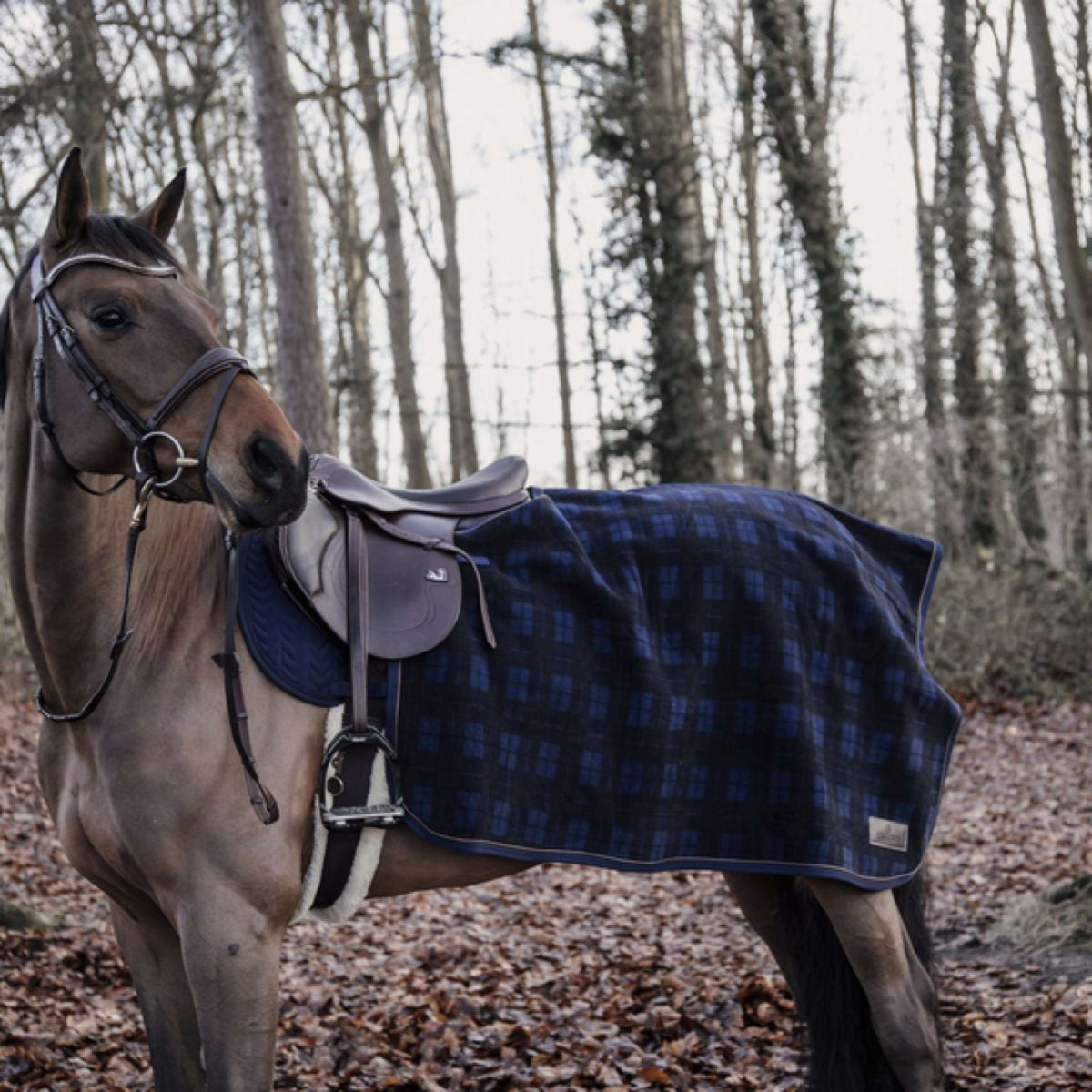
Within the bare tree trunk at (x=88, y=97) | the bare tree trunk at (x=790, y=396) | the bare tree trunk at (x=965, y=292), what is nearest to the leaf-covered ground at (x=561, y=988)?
the bare tree trunk at (x=88, y=97)

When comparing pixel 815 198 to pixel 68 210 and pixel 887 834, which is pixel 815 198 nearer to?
pixel 887 834

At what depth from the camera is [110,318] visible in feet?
7.54

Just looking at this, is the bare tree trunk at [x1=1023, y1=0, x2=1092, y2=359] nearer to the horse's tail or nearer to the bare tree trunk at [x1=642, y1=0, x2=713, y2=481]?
the horse's tail

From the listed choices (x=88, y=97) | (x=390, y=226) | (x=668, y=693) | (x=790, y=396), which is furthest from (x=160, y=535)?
(x=790, y=396)

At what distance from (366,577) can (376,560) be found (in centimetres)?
9

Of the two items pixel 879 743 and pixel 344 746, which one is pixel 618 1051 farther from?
A: pixel 344 746

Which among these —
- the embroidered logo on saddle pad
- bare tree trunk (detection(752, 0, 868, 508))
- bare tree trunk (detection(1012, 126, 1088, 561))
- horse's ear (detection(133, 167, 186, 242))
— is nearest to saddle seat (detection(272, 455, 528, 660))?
horse's ear (detection(133, 167, 186, 242))

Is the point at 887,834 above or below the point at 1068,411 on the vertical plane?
below

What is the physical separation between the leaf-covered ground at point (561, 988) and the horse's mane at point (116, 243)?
2518 mm

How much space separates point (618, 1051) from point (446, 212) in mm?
18084

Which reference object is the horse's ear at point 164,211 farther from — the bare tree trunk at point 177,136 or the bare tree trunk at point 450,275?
the bare tree trunk at point 450,275

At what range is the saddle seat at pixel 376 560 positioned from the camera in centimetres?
253

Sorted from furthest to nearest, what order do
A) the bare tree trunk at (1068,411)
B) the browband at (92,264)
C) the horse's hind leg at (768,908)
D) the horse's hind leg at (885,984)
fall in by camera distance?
the bare tree trunk at (1068,411)
the horse's hind leg at (768,908)
the horse's hind leg at (885,984)
the browband at (92,264)

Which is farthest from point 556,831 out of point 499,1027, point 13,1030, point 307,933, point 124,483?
point 307,933
